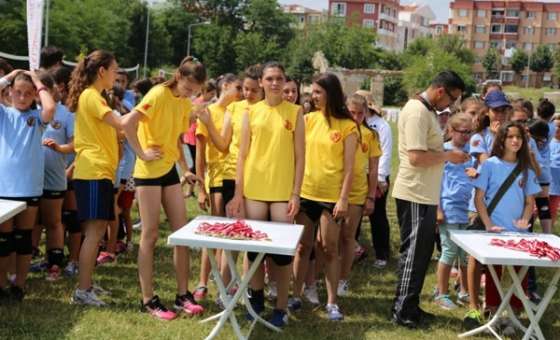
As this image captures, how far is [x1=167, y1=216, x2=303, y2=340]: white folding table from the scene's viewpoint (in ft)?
12.0

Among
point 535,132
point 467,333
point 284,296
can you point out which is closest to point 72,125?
point 284,296

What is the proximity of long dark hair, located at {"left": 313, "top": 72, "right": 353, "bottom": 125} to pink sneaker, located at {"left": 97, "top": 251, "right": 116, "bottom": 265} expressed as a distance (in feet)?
8.81

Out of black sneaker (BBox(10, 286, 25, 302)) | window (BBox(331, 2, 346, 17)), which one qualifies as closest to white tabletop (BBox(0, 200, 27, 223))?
black sneaker (BBox(10, 286, 25, 302))

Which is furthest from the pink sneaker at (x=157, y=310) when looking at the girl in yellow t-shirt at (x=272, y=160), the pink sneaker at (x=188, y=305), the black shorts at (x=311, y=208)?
the black shorts at (x=311, y=208)

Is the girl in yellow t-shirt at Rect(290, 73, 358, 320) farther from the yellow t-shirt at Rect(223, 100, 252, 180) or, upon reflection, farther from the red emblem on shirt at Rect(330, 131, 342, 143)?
the yellow t-shirt at Rect(223, 100, 252, 180)

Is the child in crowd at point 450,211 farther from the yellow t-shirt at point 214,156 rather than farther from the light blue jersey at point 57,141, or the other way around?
the light blue jersey at point 57,141

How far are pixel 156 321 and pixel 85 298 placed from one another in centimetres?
63

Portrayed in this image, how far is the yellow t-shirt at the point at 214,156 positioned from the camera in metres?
5.00

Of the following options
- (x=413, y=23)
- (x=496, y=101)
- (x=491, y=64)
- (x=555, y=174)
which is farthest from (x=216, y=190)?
(x=413, y=23)

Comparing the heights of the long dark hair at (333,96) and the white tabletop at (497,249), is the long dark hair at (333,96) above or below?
above

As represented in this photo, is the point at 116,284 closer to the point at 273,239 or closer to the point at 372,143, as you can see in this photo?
the point at 273,239

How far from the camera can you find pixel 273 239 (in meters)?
3.86

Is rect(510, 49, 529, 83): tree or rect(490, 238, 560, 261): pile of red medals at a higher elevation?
rect(510, 49, 529, 83): tree

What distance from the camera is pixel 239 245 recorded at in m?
3.68
